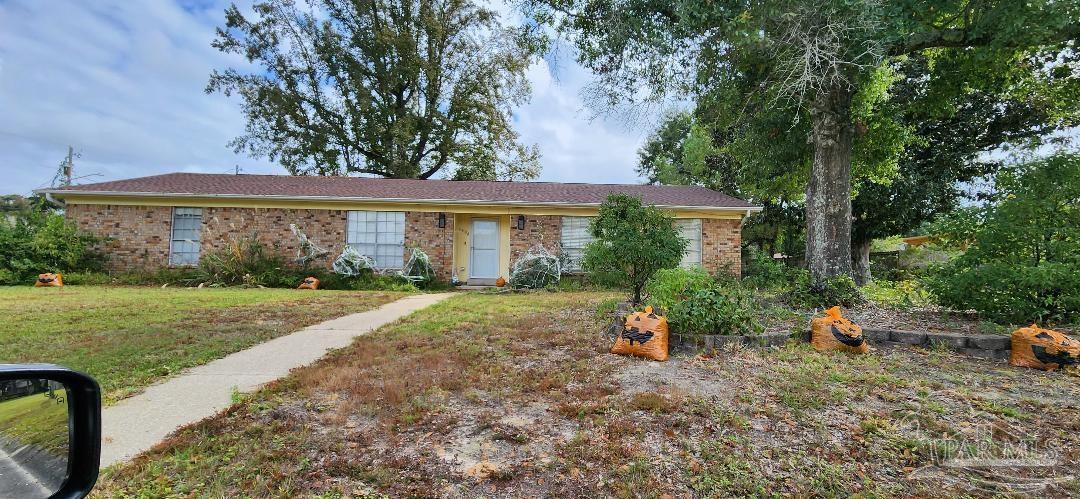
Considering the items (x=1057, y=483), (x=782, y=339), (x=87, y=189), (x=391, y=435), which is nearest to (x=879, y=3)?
(x=782, y=339)

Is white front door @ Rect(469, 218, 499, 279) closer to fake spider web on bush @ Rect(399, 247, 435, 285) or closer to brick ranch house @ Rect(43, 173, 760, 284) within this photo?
brick ranch house @ Rect(43, 173, 760, 284)

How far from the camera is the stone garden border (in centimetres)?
436

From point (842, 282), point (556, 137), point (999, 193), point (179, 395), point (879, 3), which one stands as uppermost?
point (556, 137)

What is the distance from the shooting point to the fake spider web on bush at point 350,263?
38.1 feet

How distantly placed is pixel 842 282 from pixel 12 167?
28.4 metres

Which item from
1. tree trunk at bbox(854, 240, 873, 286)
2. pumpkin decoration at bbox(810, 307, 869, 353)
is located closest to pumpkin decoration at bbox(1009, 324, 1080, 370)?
pumpkin decoration at bbox(810, 307, 869, 353)

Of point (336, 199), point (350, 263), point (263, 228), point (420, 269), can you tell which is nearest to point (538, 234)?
point (420, 269)

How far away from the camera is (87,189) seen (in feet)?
38.3

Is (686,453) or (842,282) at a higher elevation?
(842,282)

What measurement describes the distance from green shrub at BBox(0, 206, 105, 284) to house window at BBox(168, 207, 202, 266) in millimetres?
1708

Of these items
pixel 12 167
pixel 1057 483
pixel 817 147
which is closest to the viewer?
pixel 1057 483

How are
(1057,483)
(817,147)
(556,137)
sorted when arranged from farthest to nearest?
(556,137)
(817,147)
(1057,483)

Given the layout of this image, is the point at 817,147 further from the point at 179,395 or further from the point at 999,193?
the point at 179,395

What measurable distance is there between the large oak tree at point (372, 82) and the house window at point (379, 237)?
8.78 metres
